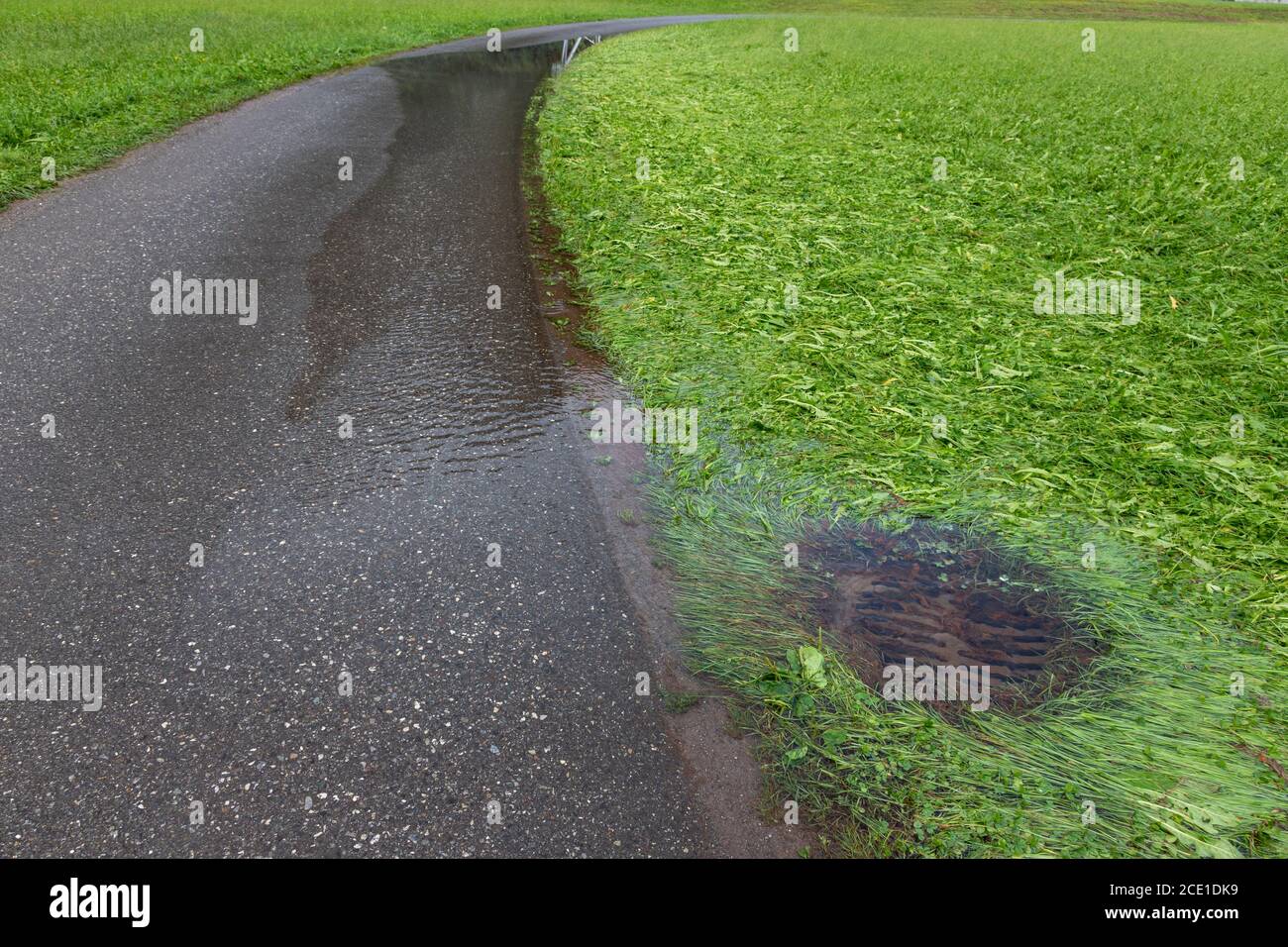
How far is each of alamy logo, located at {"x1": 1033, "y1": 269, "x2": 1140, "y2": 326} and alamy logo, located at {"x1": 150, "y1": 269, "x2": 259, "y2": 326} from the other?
21.1 feet

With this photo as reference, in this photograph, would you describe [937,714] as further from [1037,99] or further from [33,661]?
[1037,99]

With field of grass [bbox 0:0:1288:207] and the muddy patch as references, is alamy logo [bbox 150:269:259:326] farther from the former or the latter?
the muddy patch

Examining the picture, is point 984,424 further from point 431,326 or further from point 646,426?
point 431,326

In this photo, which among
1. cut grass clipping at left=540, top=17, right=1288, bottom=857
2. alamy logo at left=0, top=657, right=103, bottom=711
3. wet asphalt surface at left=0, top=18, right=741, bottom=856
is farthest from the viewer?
alamy logo at left=0, top=657, right=103, bottom=711

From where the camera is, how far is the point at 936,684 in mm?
3275

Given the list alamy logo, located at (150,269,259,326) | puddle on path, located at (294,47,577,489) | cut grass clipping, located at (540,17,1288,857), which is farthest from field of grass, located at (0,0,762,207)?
cut grass clipping, located at (540,17,1288,857)

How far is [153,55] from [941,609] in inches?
697

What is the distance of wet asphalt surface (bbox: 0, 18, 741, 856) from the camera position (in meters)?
2.78

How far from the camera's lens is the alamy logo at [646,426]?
5.06 metres
